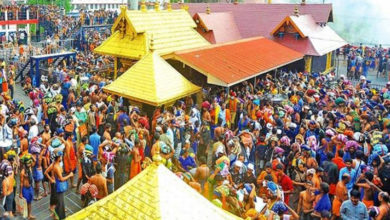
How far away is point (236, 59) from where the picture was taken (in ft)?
56.8

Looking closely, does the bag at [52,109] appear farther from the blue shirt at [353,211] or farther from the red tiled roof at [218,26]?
the red tiled roof at [218,26]

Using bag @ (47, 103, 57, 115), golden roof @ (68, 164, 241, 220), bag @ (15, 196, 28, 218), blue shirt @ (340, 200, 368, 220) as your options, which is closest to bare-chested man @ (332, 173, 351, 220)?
blue shirt @ (340, 200, 368, 220)

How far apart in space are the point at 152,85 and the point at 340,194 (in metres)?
7.86

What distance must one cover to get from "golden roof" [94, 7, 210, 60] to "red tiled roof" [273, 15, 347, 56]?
727cm

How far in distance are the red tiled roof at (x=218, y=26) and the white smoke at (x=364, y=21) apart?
4745cm

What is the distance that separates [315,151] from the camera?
9.62m

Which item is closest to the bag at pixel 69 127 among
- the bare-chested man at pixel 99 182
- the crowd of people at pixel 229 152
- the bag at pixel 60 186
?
the crowd of people at pixel 229 152

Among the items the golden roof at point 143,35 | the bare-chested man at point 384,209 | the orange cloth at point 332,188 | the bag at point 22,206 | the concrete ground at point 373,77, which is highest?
the golden roof at point 143,35

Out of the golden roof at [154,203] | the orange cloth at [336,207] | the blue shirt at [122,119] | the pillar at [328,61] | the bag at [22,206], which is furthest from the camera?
the pillar at [328,61]

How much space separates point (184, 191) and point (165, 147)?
494cm

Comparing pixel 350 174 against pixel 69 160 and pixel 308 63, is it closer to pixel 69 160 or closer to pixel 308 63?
pixel 69 160

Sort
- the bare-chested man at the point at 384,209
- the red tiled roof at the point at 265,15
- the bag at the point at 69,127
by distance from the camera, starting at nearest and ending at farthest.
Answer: the bare-chested man at the point at 384,209
the bag at the point at 69,127
the red tiled roof at the point at 265,15

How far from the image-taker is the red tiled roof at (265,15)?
26.8 meters

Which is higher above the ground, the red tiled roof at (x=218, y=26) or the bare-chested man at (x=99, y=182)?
the red tiled roof at (x=218, y=26)
